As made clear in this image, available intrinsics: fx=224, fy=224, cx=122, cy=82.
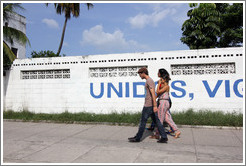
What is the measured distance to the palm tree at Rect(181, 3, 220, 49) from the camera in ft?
51.4

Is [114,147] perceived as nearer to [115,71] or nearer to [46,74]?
[115,71]

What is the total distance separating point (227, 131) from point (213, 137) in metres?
0.95

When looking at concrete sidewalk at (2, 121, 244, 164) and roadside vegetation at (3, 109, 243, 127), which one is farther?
roadside vegetation at (3, 109, 243, 127)

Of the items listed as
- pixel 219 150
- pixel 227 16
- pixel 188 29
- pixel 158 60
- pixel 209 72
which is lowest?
pixel 219 150

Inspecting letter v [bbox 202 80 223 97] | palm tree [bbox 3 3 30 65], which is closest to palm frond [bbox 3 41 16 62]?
palm tree [bbox 3 3 30 65]

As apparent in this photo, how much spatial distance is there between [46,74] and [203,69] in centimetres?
624

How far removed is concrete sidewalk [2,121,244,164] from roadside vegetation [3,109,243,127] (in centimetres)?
41

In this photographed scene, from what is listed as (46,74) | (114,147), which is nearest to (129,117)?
(114,147)

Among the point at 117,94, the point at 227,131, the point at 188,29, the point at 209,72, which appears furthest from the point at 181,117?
the point at 188,29

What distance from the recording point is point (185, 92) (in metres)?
7.92

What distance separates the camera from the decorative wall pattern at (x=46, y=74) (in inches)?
361

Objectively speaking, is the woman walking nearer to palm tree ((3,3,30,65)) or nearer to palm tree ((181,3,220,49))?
palm tree ((3,3,30,65))

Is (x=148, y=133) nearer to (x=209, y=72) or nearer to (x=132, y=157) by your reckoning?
(x=132, y=157)

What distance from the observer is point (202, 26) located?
16.1 m
